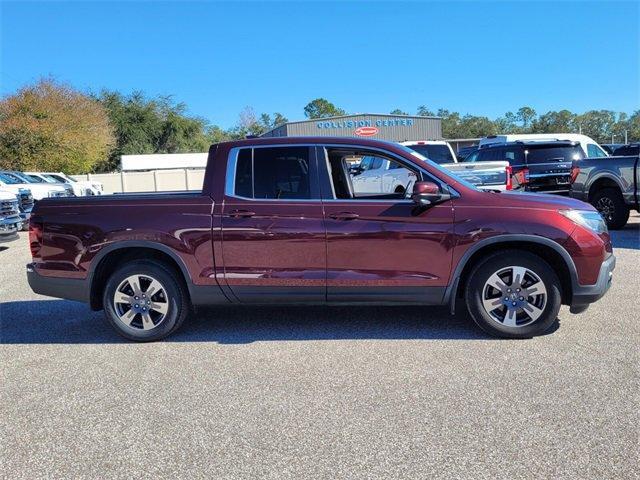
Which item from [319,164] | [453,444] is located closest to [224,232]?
[319,164]

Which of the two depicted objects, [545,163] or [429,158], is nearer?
[429,158]

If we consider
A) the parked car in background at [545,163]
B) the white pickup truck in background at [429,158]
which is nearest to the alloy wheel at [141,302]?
the white pickup truck in background at [429,158]

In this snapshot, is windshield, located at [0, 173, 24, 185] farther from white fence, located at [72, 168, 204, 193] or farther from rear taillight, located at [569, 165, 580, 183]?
white fence, located at [72, 168, 204, 193]

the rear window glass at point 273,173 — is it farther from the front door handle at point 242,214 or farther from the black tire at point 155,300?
the black tire at point 155,300

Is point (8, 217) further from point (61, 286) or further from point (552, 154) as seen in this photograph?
point (552, 154)

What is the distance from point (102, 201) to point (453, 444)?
374 centimetres

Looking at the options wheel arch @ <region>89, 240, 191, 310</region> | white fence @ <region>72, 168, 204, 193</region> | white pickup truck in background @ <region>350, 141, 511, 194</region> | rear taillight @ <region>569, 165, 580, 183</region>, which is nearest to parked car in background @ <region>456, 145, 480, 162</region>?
white pickup truck in background @ <region>350, 141, 511, 194</region>

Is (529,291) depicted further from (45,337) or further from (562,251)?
(45,337)

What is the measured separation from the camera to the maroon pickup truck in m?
4.81

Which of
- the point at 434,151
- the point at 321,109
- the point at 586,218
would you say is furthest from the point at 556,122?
the point at 586,218

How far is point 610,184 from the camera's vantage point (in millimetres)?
11375

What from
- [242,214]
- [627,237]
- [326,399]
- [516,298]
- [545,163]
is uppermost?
[545,163]

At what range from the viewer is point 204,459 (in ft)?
10.3

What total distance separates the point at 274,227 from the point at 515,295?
2.20m
